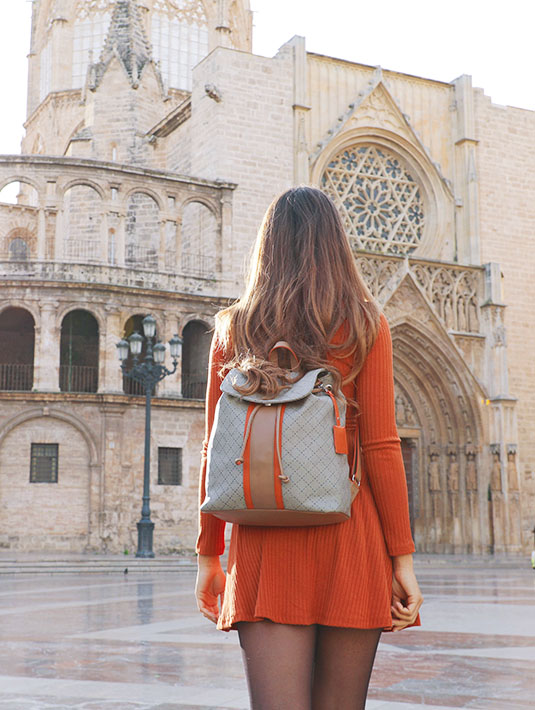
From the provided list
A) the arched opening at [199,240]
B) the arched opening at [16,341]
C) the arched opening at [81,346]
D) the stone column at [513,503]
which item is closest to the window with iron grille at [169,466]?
the arched opening at [81,346]

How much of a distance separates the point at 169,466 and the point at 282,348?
24706mm

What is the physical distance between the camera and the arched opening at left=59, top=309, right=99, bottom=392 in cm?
2806

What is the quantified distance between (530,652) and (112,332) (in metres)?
21.0

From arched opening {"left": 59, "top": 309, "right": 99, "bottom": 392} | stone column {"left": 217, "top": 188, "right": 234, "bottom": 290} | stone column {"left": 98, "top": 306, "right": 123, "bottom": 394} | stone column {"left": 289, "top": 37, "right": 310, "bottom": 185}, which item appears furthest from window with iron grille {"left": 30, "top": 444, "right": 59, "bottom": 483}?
stone column {"left": 289, "top": 37, "right": 310, "bottom": 185}

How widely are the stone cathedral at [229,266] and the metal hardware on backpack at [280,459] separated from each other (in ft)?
77.6

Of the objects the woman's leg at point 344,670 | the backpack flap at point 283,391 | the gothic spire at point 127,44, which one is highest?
the gothic spire at point 127,44

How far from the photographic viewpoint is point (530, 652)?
269 inches

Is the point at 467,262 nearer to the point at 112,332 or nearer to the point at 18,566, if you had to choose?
the point at 112,332

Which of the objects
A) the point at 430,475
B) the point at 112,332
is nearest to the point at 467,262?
the point at 430,475

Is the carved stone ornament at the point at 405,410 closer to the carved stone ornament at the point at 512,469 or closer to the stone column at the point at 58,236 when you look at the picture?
the carved stone ornament at the point at 512,469

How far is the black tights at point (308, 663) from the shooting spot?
2254 millimetres

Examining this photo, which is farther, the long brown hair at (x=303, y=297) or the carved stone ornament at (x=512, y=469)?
the carved stone ornament at (x=512, y=469)

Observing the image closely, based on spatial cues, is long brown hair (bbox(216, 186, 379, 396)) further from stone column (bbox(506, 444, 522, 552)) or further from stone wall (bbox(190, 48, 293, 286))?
stone column (bbox(506, 444, 522, 552))

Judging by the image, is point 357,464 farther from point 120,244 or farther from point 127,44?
point 127,44
